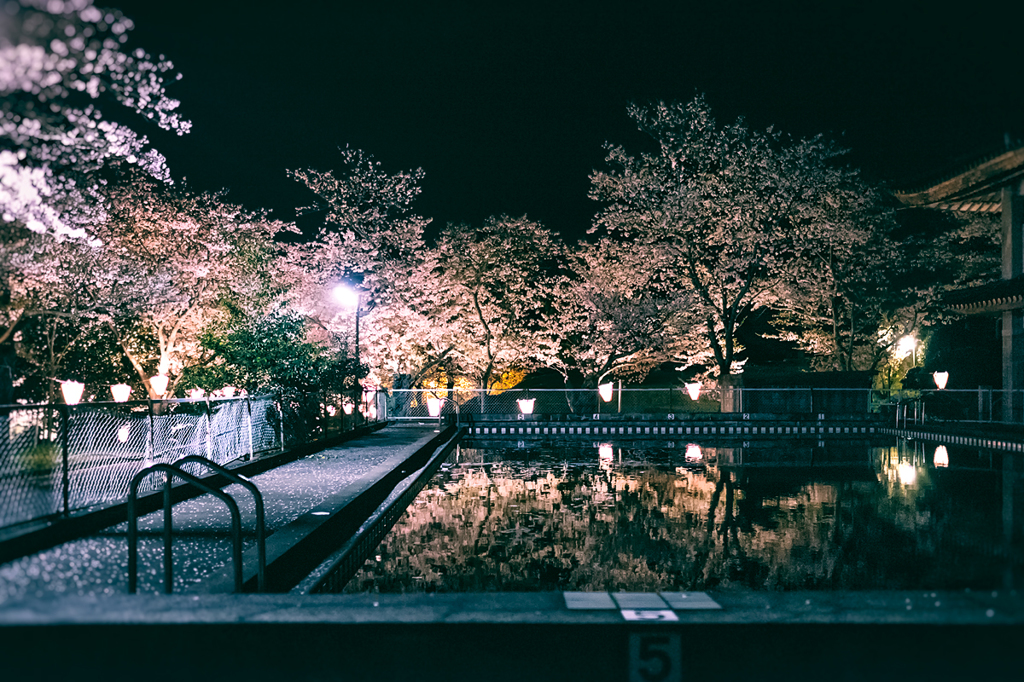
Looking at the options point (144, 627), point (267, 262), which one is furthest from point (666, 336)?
point (144, 627)

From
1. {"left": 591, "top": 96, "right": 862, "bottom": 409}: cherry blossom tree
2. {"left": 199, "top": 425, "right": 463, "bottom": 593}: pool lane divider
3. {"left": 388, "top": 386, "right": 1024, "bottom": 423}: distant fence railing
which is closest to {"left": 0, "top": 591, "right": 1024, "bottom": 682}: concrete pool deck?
{"left": 199, "top": 425, "right": 463, "bottom": 593}: pool lane divider

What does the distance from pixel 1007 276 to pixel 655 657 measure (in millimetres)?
25833

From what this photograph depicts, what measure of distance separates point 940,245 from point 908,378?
583 centimetres

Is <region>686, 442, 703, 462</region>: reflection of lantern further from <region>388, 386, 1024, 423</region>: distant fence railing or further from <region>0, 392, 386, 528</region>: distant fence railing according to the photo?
<region>0, 392, 386, 528</region>: distant fence railing

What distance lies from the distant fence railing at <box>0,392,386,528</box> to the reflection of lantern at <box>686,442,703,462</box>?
10.7 m

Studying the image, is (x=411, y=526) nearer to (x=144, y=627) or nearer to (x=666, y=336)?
(x=144, y=627)

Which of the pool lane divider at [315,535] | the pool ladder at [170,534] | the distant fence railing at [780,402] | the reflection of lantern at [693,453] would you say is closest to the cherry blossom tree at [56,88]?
the pool ladder at [170,534]

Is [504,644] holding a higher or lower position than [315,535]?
higher

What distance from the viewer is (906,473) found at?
15242 mm

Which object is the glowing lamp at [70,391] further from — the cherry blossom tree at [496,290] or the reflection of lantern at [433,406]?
the cherry blossom tree at [496,290]

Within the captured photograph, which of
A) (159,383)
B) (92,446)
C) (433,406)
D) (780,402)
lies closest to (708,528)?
(92,446)

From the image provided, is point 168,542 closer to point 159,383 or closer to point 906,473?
point 906,473

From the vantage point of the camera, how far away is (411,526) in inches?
386

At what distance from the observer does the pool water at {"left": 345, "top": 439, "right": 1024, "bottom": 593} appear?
718cm
